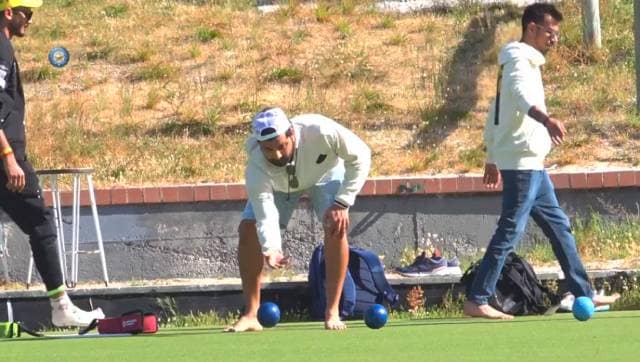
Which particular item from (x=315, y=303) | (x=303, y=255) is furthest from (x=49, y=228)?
(x=303, y=255)

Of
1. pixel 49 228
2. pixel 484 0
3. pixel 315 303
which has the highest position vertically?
pixel 484 0

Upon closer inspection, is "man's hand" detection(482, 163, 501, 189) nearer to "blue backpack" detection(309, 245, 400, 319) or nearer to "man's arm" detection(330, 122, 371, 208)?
"man's arm" detection(330, 122, 371, 208)

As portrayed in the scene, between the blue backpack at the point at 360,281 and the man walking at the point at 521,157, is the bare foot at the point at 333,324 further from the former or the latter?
the blue backpack at the point at 360,281

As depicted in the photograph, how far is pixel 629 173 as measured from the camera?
11930mm

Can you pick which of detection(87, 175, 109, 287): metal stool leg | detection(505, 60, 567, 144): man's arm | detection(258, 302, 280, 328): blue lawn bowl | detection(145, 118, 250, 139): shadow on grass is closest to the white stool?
detection(87, 175, 109, 287): metal stool leg

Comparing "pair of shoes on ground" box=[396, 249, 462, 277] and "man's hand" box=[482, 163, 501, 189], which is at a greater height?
"man's hand" box=[482, 163, 501, 189]

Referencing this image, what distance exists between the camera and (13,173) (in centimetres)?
870

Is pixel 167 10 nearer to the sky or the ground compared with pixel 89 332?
nearer to the sky

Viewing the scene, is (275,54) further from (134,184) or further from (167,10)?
(134,184)

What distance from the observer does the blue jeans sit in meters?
9.03

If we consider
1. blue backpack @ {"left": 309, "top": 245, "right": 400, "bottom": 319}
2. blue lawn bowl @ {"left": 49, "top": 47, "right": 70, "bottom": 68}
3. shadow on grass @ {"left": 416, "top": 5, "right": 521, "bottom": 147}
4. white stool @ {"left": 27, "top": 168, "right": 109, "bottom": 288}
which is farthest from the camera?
blue lawn bowl @ {"left": 49, "top": 47, "right": 70, "bottom": 68}

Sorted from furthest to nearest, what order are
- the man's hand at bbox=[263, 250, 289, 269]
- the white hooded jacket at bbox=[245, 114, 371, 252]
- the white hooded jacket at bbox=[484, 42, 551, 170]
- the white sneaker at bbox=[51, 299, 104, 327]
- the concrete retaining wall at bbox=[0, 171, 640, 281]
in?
the concrete retaining wall at bbox=[0, 171, 640, 281], the white sneaker at bbox=[51, 299, 104, 327], the white hooded jacket at bbox=[484, 42, 551, 170], the white hooded jacket at bbox=[245, 114, 371, 252], the man's hand at bbox=[263, 250, 289, 269]

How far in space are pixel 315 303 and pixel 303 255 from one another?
170 cm

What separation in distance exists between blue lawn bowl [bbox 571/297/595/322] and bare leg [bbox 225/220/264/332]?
1.78m
